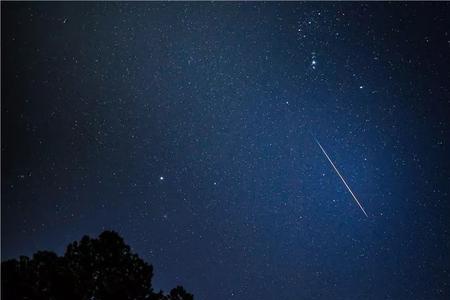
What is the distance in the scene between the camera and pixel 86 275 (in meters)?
8.40

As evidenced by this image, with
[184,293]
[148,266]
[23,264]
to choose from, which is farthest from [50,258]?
[184,293]

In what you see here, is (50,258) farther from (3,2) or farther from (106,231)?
(3,2)

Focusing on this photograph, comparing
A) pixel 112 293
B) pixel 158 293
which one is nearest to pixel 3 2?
pixel 112 293

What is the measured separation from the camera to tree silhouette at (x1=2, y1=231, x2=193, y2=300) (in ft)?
25.6

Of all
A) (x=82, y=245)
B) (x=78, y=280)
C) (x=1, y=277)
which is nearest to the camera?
(x=1, y=277)

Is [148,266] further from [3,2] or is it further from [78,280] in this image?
[3,2]

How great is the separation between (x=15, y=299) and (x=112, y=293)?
6.13 ft

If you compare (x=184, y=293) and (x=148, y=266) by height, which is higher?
(x=148, y=266)

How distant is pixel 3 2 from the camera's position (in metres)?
8.02

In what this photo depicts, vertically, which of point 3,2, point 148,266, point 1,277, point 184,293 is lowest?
point 184,293

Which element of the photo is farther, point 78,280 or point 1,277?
point 78,280

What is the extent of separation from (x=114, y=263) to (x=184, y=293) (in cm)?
185

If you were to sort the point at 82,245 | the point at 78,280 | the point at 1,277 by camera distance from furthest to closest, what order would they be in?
the point at 82,245 < the point at 78,280 < the point at 1,277

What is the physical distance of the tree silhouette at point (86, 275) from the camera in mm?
7789
